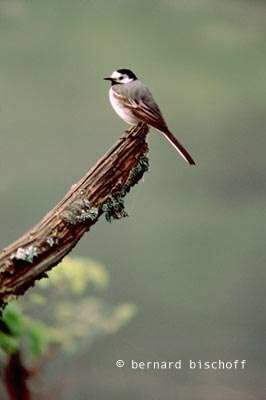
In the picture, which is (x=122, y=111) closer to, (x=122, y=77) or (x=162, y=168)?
(x=122, y=77)

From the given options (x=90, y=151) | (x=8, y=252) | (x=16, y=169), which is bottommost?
(x=8, y=252)

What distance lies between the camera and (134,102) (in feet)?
7.58

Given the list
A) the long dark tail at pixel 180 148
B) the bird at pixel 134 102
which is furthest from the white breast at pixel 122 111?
the long dark tail at pixel 180 148

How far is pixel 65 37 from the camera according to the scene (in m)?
2.53

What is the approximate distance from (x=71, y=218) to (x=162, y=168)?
0.65 metres

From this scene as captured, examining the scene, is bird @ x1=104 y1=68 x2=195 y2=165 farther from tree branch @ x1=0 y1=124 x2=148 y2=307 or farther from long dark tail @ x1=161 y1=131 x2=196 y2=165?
tree branch @ x1=0 y1=124 x2=148 y2=307

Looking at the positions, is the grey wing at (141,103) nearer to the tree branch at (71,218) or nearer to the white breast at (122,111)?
the white breast at (122,111)

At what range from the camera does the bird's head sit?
2.42 m

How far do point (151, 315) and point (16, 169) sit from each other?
0.66 m

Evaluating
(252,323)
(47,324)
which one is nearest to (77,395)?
(47,324)

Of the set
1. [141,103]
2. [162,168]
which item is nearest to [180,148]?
[162,168]

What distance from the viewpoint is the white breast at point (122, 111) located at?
230 cm

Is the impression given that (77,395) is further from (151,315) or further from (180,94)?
(180,94)

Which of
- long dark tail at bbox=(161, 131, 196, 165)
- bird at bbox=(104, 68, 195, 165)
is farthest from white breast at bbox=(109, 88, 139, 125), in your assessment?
long dark tail at bbox=(161, 131, 196, 165)
